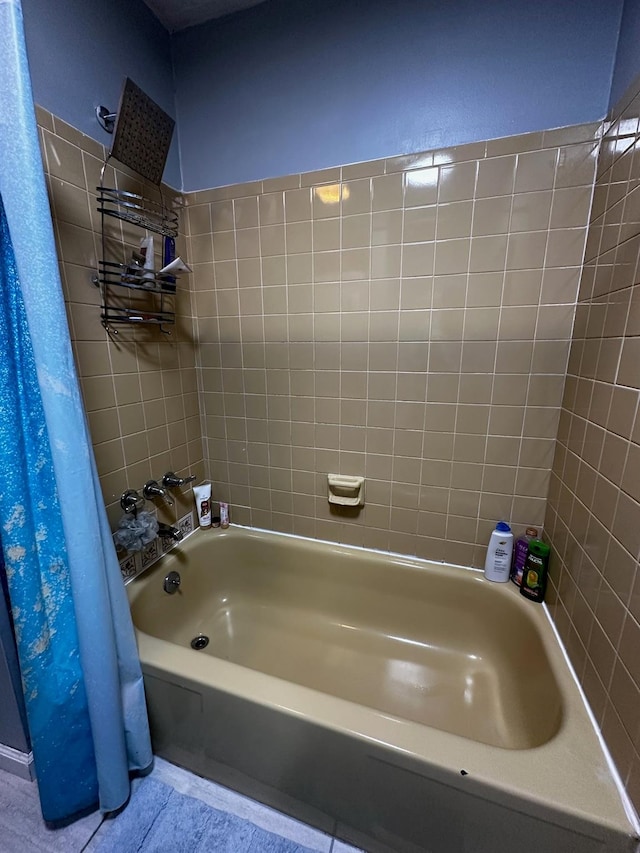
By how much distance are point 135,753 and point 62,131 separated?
1844mm

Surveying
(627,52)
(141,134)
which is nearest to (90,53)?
(141,134)

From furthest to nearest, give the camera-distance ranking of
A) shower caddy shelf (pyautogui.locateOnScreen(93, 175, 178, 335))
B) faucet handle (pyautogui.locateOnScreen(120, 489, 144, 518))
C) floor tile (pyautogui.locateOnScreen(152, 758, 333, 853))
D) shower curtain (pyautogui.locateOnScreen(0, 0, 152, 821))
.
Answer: faucet handle (pyautogui.locateOnScreen(120, 489, 144, 518))
shower caddy shelf (pyautogui.locateOnScreen(93, 175, 178, 335))
floor tile (pyautogui.locateOnScreen(152, 758, 333, 853))
shower curtain (pyautogui.locateOnScreen(0, 0, 152, 821))

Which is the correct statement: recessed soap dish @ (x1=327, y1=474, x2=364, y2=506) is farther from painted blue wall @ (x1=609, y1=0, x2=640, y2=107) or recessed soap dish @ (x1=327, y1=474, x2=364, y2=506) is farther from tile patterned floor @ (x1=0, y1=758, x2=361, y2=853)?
painted blue wall @ (x1=609, y1=0, x2=640, y2=107)

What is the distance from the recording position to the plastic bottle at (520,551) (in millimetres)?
1258

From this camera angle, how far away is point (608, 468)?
0.83 meters

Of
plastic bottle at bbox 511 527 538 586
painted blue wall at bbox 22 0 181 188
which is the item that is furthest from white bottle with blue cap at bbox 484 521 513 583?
painted blue wall at bbox 22 0 181 188

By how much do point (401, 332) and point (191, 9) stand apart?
136 centimetres

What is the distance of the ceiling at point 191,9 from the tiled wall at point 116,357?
58cm

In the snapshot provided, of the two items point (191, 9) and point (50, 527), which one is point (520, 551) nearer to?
point (50, 527)

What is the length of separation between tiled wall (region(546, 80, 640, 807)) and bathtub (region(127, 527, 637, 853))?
122mm

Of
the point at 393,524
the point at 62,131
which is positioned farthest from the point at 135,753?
the point at 62,131

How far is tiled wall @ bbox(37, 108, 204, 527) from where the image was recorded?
3.37 ft

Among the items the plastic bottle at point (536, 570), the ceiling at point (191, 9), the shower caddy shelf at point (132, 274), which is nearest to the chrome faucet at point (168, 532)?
the shower caddy shelf at point (132, 274)

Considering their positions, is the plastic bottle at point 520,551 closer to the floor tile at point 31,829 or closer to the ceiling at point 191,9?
the floor tile at point 31,829
